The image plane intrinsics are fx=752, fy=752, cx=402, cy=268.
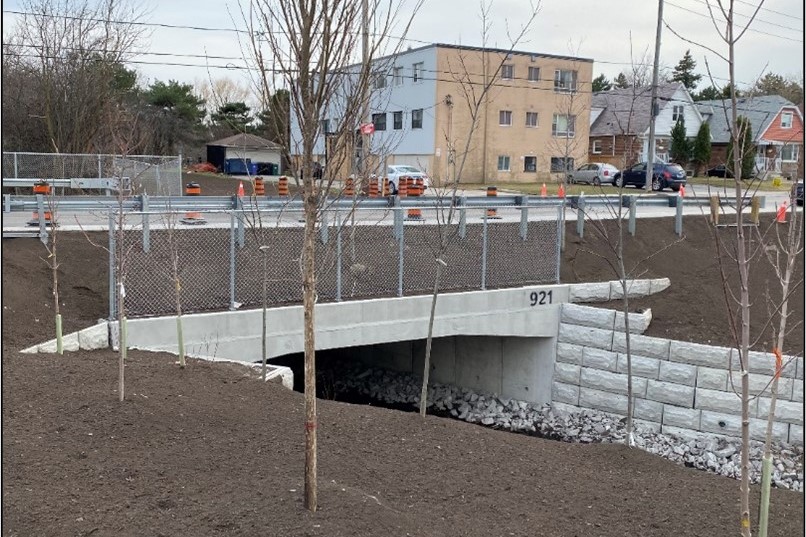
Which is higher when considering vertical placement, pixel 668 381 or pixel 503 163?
pixel 503 163

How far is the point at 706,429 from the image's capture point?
1216 cm

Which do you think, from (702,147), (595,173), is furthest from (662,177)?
(702,147)

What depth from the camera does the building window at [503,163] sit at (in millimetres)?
46906

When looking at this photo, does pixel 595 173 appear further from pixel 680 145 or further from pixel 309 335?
pixel 309 335

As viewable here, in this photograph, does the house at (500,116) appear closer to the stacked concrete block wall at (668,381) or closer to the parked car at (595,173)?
the parked car at (595,173)

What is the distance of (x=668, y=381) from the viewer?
12.7m

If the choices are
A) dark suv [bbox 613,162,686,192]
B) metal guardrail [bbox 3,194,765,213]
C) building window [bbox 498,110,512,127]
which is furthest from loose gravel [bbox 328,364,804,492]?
building window [bbox 498,110,512,127]

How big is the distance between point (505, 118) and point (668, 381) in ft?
119

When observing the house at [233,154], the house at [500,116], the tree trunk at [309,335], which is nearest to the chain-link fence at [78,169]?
the tree trunk at [309,335]

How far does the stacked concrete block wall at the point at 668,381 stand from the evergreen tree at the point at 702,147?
39.2 meters

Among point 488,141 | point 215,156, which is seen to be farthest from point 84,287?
point 215,156

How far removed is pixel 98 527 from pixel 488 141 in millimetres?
43240

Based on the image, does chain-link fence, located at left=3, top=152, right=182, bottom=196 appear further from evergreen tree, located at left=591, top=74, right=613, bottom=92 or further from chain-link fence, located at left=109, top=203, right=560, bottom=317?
evergreen tree, located at left=591, top=74, right=613, bottom=92

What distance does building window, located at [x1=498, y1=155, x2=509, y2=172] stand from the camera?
154ft
